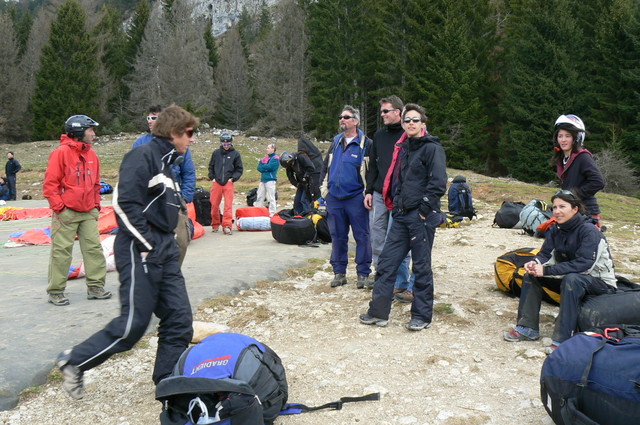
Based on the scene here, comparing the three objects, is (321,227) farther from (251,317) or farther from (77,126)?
(77,126)

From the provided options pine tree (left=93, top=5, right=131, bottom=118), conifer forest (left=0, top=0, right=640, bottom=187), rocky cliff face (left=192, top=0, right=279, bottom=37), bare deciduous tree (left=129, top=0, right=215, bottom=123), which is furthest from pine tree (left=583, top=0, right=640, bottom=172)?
rocky cliff face (left=192, top=0, right=279, bottom=37)

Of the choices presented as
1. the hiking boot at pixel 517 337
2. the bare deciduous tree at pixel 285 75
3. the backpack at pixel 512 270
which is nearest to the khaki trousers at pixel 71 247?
the hiking boot at pixel 517 337

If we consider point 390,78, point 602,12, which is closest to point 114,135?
point 390,78

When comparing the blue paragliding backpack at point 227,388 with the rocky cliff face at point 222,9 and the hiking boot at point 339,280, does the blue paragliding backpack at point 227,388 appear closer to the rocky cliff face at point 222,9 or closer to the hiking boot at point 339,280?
the hiking boot at point 339,280

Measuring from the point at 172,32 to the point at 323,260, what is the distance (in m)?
45.8

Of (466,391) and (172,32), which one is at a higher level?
(172,32)

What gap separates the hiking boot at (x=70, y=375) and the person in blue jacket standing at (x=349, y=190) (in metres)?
3.65

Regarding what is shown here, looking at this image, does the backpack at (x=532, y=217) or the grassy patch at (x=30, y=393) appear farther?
the backpack at (x=532, y=217)

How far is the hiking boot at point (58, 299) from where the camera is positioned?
568 cm

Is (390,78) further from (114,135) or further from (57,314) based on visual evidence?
(57,314)

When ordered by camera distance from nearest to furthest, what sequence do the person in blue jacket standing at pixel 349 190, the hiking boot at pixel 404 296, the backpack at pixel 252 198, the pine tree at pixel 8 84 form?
the hiking boot at pixel 404 296 < the person in blue jacket standing at pixel 349 190 < the backpack at pixel 252 198 < the pine tree at pixel 8 84

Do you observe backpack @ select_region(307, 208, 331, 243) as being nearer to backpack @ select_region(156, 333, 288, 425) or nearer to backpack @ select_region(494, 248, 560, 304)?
backpack @ select_region(494, 248, 560, 304)

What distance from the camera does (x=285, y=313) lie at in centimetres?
591

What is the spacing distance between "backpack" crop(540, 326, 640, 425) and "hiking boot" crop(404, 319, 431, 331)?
1.85 m
